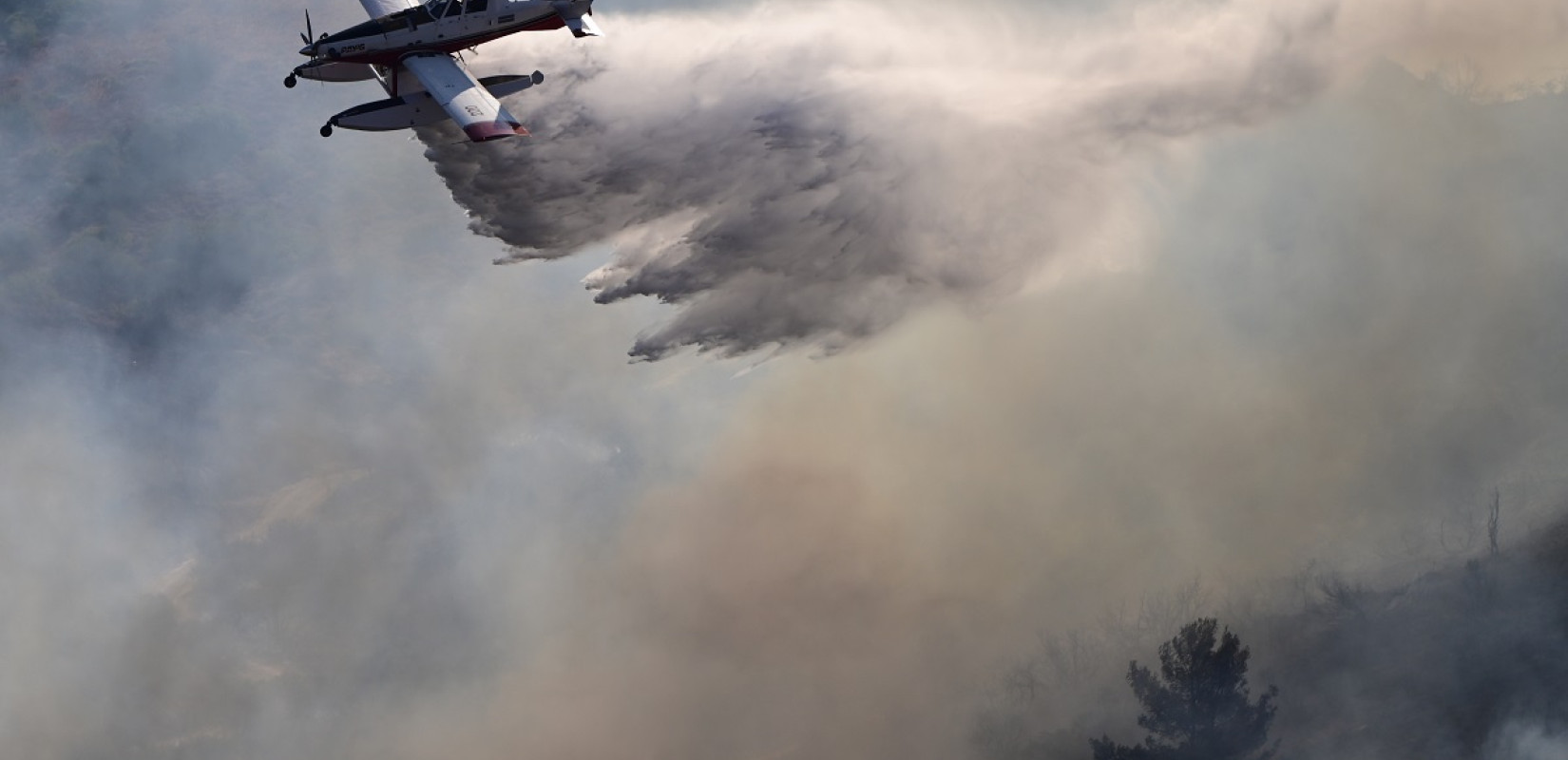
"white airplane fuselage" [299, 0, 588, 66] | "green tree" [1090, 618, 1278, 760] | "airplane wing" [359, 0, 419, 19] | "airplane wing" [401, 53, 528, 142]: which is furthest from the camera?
"green tree" [1090, 618, 1278, 760]

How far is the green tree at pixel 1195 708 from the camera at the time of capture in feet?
156

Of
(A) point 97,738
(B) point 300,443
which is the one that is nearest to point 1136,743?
(A) point 97,738

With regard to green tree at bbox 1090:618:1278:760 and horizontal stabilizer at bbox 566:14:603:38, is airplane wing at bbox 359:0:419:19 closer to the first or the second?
horizontal stabilizer at bbox 566:14:603:38

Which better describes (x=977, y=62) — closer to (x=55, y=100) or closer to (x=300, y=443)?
(x=300, y=443)

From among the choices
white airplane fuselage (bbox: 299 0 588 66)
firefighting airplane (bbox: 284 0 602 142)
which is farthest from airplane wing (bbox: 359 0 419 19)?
white airplane fuselage (bbox: 299 0 588 66)

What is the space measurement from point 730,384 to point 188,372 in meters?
25.8

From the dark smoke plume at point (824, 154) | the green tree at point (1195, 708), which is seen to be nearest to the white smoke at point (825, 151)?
the dark smoke plume at point (824, 154)

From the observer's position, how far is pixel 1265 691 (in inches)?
1964

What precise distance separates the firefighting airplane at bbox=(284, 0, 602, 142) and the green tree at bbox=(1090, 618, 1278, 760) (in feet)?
85.7

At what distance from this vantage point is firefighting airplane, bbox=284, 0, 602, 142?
32.0 metres

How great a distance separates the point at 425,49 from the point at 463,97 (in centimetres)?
203

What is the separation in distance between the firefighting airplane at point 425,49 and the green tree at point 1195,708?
85.7 feet

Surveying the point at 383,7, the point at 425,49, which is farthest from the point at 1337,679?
the point at 383,7

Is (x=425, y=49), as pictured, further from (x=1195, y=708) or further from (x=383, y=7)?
(x=1195, y=708)
